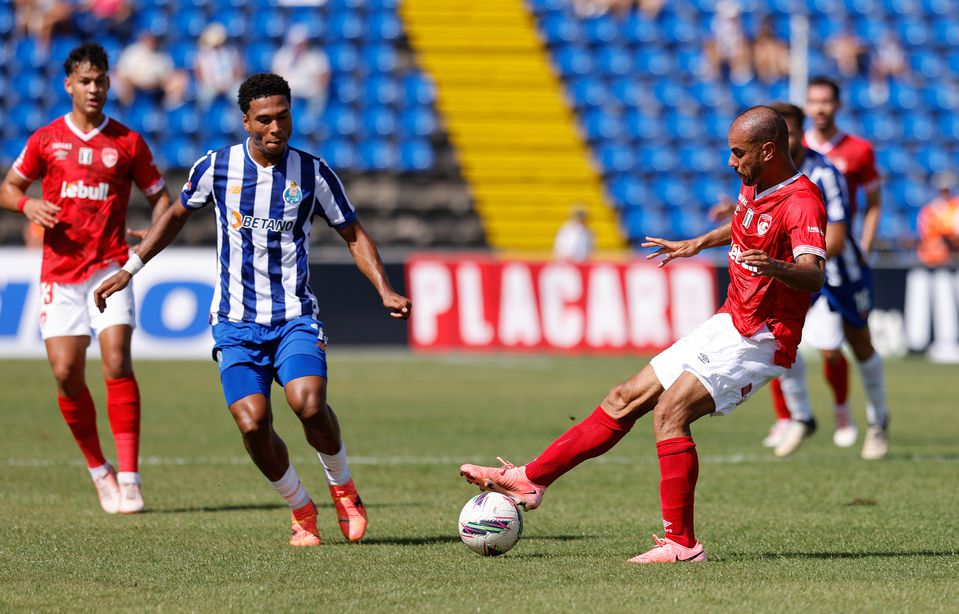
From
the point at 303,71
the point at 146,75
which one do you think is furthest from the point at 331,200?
the point at 303,71

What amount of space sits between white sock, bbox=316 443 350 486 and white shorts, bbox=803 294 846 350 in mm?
4621

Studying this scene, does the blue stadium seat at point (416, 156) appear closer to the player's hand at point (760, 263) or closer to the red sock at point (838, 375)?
the red sock at point (838, 375)

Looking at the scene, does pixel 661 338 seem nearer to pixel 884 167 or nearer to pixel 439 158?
pixel 439 158

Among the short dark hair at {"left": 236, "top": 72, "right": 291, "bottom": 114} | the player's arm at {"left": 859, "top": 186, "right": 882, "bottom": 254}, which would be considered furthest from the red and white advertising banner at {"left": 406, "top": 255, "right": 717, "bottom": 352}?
the short dark hair at {"left": 236, "top": 72, "right": 291, "bottom": 114}

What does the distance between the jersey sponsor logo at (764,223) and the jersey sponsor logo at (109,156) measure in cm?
367

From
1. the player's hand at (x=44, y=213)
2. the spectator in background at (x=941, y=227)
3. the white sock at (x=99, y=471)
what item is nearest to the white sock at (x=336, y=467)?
the white sock at (x=99, y=471)

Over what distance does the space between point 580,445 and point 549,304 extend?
42.0 feet

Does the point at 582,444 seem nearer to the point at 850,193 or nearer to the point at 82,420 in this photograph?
the point at 82,420

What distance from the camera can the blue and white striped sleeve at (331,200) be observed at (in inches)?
259

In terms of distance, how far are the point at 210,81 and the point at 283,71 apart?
3.99 feet

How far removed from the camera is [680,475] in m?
5.95

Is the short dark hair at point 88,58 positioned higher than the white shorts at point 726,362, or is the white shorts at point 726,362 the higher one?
the short dark hair at point 88,58

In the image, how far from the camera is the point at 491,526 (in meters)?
6.05

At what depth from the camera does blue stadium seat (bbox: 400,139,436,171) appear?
2402cm
